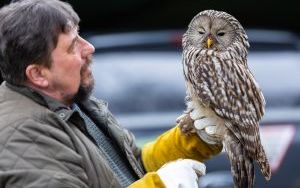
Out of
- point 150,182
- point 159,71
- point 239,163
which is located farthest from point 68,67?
point 159,71

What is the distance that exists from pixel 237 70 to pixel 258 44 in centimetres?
243

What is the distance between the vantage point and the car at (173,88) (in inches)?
211

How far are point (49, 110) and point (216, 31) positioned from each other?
86 centimetres

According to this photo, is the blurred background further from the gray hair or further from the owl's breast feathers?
the gray hair

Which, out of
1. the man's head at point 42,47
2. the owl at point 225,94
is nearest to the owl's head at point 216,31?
the owl at point 225,94

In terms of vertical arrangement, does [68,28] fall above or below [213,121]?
above

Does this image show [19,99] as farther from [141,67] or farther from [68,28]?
[141,67]

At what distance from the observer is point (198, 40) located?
13.3 ft

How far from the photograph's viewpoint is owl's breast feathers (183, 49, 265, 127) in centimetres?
388

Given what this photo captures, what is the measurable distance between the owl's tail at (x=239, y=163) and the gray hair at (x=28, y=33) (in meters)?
0.77

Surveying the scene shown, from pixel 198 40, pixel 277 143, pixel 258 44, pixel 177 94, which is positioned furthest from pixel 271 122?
pixel 198 40

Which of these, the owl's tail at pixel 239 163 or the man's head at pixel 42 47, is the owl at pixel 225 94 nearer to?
the owl's tail at pixel 239 163

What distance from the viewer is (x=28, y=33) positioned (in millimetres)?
3410

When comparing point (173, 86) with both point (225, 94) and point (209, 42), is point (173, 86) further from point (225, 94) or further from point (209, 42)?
point (225, 94)
